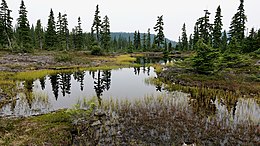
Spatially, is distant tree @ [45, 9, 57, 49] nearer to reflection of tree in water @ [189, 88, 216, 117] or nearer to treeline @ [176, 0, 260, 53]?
treeline @ [176, 0, 260, 53]

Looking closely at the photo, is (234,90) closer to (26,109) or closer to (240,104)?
(240,104)

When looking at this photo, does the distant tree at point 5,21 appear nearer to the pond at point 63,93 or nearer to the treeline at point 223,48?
the pond at point 63,93

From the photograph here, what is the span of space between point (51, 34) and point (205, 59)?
55.2 meters

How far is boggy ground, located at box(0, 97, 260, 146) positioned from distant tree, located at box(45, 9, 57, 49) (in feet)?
189

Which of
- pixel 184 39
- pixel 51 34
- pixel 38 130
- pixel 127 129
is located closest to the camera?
pixel 38 130

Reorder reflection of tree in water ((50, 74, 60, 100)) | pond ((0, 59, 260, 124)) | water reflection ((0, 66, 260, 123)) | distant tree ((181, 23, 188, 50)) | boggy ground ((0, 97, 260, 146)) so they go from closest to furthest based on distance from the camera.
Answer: boggy ground ((0, 97, 260, 146))
pond ((0, 59, 260, 124))
water reflection ((0, 66, 260, 123))
reflection of tree in water ((50, 74, 60, 100))
distant tree ((181, 23, 188, 50))

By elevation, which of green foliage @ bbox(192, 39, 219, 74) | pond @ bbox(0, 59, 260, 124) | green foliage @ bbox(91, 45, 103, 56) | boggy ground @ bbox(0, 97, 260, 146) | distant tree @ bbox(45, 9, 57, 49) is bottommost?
boggy ground @ bbox(0, 97, 260, 146)

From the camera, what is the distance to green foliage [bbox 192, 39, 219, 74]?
2258 centimetres

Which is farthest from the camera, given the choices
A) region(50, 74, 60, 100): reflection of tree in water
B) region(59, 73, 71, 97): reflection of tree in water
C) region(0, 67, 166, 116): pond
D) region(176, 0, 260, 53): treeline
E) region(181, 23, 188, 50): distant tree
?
region(181, 23, 188, 50): distant tree

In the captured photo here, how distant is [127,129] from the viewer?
11.0m

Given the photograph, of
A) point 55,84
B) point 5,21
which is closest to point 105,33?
point 5,21

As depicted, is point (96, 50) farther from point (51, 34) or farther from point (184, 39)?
point (184, 39)

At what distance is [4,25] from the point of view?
52500mm

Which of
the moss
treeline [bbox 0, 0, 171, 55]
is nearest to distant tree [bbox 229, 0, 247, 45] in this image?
treeline [bbox 0, 0, 171, 55]
